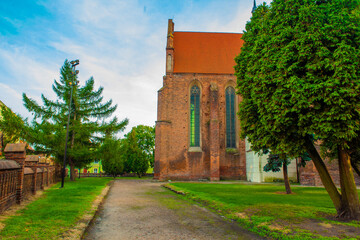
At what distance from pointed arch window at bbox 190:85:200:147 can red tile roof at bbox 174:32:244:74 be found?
2712 millimetres

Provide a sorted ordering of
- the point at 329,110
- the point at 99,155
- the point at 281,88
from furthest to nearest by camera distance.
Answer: the point at 99,155
the point at 281,88
the point at 329,110

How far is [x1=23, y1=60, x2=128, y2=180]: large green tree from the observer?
22.5m

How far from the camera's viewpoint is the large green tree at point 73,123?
2250 cm

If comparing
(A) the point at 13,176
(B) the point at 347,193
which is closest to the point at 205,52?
(B) the point at 347,193

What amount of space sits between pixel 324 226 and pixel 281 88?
135 inches

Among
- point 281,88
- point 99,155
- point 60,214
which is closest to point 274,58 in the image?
point 281,88

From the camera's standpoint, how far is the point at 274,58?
6984 mm

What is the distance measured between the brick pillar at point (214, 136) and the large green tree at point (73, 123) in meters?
9.39

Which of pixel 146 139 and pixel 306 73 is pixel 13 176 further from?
pixel 146 139

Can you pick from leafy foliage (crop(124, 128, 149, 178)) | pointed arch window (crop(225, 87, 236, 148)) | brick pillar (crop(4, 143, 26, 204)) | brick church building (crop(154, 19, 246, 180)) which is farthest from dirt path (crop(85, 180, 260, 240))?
leafy foliage (crop(124, 128, 149, 178))

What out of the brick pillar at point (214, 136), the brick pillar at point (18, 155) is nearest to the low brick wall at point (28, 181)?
the brick pillar at point (18, 155)

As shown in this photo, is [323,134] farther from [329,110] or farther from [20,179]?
[20,179]

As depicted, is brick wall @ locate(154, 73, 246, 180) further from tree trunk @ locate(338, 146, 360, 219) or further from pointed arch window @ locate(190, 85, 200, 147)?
tree trunk @ locate(338, 146, 360, 219)

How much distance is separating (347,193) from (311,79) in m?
3.28
